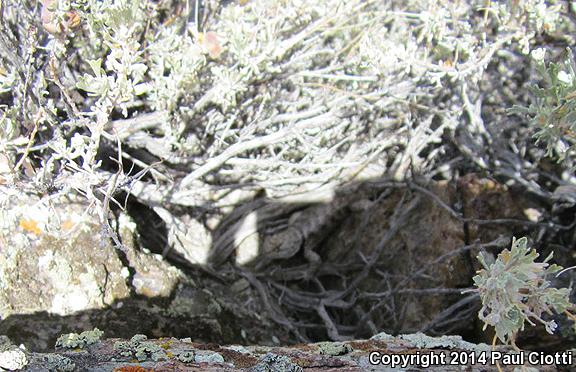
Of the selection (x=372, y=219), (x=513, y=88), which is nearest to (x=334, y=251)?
(x=372, y=219)

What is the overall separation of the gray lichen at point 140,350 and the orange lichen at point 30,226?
773 mm

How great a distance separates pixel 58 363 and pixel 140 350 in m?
0.25

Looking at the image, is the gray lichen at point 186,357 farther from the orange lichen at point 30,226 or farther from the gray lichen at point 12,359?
the orange lichen at point 30,226

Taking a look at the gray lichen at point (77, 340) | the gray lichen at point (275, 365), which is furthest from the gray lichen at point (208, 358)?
the gray lichen at point (77, 340)

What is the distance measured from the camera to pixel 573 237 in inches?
111

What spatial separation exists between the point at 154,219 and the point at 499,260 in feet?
5.70

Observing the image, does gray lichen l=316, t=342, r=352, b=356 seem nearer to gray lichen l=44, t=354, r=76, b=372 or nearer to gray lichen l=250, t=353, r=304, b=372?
gray lichen l=250, t=353, r=304, b=372

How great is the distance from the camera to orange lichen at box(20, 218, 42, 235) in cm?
222

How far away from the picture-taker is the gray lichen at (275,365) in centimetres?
164

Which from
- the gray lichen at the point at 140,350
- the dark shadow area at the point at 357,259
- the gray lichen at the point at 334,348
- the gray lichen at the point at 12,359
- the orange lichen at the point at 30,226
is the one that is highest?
the gray lichen at the point at 12,359

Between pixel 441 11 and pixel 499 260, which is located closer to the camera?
pixel 499 260

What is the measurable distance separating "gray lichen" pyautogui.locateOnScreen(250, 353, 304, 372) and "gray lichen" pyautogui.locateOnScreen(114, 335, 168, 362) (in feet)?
0.94

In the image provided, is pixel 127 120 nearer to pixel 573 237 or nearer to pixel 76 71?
pixel 76 71

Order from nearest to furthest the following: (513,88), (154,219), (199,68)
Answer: (199,68) → (154,219) → (513,88)
